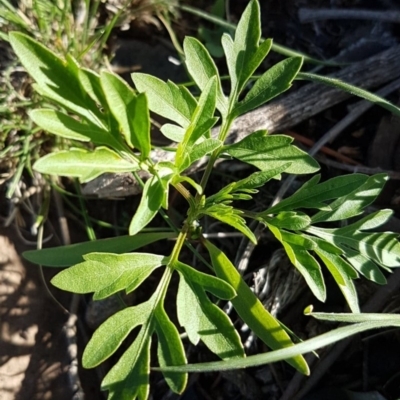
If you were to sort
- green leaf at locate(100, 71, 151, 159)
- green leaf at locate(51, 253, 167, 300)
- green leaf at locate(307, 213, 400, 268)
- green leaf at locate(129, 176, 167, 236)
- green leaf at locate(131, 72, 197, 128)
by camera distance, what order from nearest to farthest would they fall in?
green leaf at locate(100, 71, 151, 159) < green leaf at locate(129, 176, 167, 236) < green leaf at locate(51, 253, 167, 300) < green leaf at locate(131, 72, 197, 128) < green leaf at locate(307, 213, 400, 268)

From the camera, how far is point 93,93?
120cm

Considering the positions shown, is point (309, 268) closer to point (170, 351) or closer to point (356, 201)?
point (356, 201)

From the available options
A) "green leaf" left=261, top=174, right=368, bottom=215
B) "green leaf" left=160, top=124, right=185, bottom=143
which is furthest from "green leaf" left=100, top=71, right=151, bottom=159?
"green leaf" left=261, top=174, right=368, bottom=215

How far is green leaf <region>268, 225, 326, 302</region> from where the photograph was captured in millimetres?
1388

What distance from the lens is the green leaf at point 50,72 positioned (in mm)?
1185

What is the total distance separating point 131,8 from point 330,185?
1.11m

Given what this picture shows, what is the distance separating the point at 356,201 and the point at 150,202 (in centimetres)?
58

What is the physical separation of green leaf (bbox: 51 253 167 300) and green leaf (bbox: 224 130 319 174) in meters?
0.36

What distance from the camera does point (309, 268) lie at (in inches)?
55.0

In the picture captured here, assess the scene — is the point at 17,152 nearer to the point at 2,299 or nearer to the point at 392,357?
the point at 2,299

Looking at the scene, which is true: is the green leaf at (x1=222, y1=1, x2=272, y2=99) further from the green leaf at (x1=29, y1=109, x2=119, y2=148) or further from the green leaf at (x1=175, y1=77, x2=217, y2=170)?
the green leaf at (x1=29, y1=109, x2=119, y2=148)

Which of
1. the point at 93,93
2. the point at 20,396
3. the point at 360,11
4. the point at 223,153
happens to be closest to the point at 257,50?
the point at 223,153

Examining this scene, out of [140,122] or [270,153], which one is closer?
Result: [140,122]

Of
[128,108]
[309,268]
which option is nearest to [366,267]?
[309,268]
